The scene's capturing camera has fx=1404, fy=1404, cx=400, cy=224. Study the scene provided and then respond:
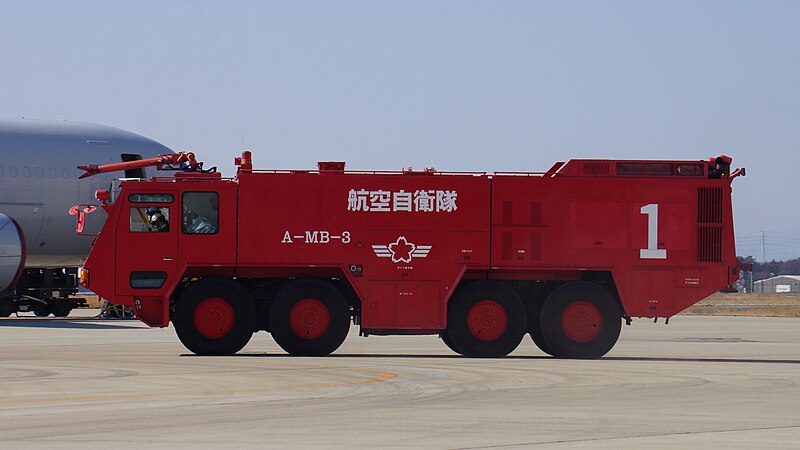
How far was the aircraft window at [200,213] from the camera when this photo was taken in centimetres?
2600

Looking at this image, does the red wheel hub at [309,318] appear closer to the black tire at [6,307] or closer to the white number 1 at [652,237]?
the white number 1 at [652,237]

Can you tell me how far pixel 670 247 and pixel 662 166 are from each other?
5.17 feet

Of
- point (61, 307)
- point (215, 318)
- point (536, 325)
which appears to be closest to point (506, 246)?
point (536, 325)

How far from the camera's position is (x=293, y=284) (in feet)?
85.2

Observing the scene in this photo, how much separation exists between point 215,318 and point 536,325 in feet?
19.8

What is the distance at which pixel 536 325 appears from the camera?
1048 inches

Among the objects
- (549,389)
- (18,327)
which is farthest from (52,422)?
(18,327)

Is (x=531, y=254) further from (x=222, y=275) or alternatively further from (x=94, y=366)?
(x=94, y=366)

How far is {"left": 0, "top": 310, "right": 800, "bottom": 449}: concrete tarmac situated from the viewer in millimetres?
12633

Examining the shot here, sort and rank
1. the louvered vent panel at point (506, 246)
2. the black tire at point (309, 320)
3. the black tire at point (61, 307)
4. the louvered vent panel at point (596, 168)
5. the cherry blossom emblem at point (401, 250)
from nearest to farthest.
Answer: the black tire at point (309, 320) < the cherry blossom emblem at point (401, 250) < the louvered vent panel at point (506, 246) < the louvered vent panel at point (596, 168) < the black tire at point (61, 307)

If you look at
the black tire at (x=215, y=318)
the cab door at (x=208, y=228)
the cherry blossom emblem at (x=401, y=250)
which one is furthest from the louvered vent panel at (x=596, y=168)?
the black tire at (x=215, y=318)

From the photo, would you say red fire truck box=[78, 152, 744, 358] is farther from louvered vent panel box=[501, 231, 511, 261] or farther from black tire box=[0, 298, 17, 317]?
black tire box=[0, 298, 17, 317]

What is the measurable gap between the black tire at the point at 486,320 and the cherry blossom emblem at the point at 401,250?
3.54ft

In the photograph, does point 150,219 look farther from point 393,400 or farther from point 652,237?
point 393,400
